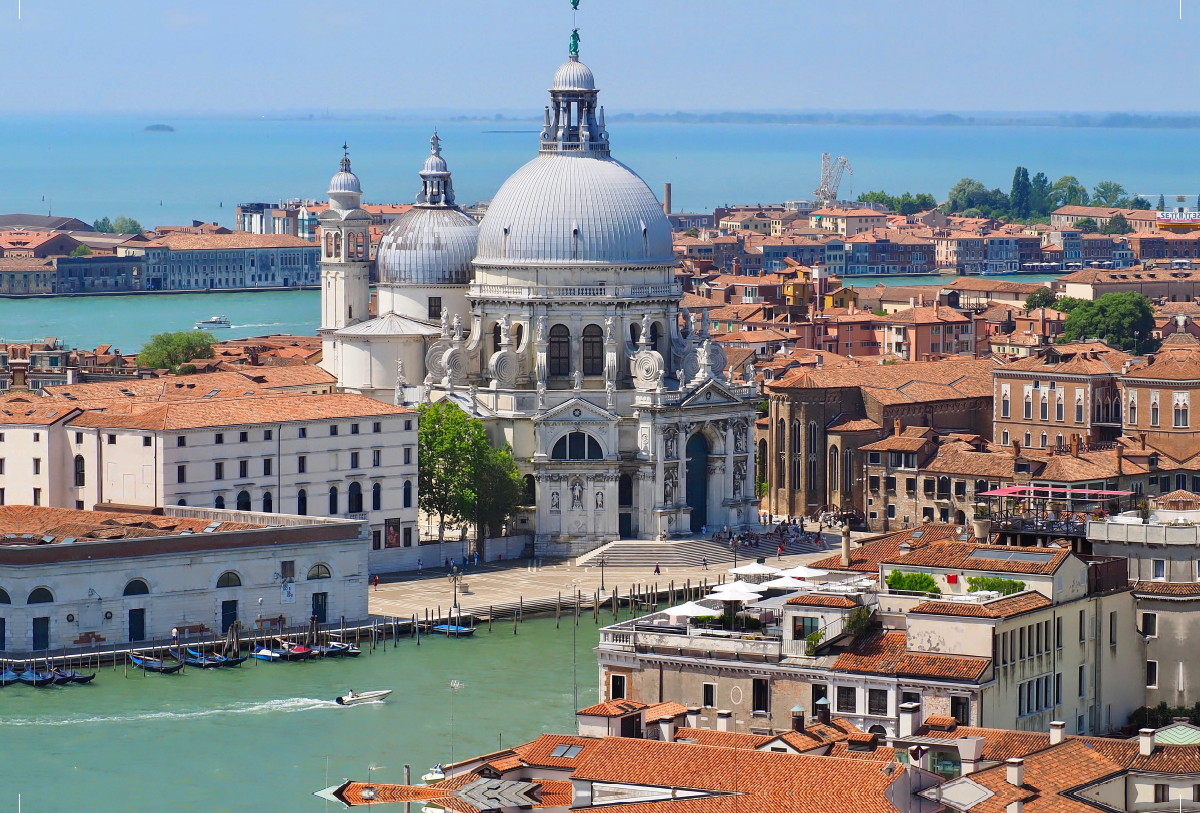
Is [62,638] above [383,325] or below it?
below

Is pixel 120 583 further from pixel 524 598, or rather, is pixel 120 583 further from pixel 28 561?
pixel 524 598

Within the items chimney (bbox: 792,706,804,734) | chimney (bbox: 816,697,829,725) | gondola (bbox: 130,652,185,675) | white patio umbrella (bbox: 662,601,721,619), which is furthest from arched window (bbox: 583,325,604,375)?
chimney (bbox: 792,706,804,734)

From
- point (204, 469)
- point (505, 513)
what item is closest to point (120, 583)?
point (204, 469)

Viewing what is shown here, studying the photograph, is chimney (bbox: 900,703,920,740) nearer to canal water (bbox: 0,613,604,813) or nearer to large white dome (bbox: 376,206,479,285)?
canal water (bbox: 0,613,604,813)

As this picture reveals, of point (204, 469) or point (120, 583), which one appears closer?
point (120, 583)

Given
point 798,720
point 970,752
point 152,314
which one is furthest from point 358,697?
point 152,314

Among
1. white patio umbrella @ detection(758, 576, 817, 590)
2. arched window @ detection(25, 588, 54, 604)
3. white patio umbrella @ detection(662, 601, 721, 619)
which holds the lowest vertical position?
arched window @ detection(25, 588, 54, 604)

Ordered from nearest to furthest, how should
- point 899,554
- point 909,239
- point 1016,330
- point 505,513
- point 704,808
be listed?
point 704,808
point 899,554
point 505,513
point 1016,330
point 909,239
